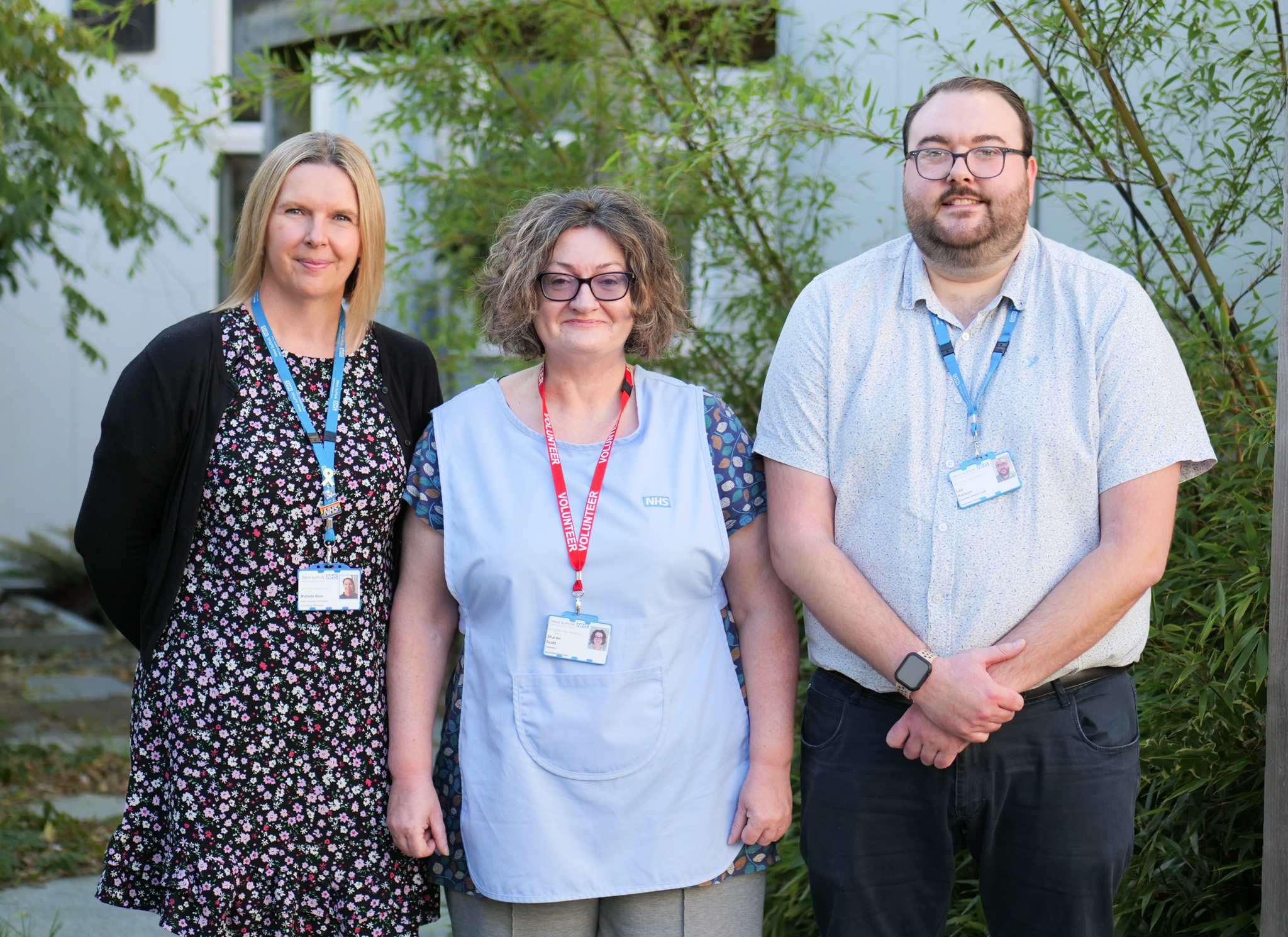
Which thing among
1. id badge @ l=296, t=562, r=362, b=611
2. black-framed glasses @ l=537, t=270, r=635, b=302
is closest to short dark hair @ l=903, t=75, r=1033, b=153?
black-framed glasses @ l=537, t=270, r=635, b=302

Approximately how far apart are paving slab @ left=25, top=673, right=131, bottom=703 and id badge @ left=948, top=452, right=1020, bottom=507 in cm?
510

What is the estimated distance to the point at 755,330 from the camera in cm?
349

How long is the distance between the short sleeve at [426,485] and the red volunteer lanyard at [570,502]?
0.64ft

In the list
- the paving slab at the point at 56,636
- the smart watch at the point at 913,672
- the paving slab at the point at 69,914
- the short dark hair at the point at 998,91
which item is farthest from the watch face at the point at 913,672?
the paving slab at the point at 56,636

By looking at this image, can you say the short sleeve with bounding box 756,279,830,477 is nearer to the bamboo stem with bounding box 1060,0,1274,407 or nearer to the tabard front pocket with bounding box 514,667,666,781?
the tabard front pocket with bounding box 514,667,666,781

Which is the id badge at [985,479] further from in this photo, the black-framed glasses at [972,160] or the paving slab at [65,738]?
the paving slab at [65,738]

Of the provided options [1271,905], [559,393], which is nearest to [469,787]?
[559,393]

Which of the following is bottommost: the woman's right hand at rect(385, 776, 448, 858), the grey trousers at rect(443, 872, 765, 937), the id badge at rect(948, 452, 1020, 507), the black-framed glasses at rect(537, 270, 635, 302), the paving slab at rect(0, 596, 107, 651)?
the paving slab at rect(0, 596, 107, 651)

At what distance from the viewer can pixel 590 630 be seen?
6.35ft

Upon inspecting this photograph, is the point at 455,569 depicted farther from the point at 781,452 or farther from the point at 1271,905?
the point at 1271,905

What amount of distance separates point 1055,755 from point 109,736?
4456mm

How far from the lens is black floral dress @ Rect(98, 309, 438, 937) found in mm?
2064

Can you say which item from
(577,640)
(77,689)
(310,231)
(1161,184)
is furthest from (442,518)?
(77,689)

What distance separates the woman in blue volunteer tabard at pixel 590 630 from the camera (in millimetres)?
1937
